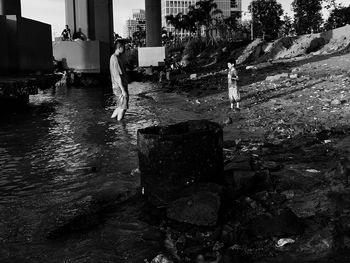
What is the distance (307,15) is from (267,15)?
1168 cm

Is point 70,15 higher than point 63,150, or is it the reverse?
point 70,15

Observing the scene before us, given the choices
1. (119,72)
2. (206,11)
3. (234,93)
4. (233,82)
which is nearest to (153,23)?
(206,11)

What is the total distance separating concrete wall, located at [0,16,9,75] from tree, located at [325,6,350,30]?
3915 centimetres

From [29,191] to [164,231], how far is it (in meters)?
2.37

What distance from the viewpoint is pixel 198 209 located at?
399 centimetres

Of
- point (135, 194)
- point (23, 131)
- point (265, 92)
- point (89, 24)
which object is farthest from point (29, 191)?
point (89, 24)

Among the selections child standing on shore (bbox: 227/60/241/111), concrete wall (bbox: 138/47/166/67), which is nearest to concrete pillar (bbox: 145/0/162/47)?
concrete wall (bbox: 138/47/166/67)

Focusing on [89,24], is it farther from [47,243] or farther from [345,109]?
[47,243]

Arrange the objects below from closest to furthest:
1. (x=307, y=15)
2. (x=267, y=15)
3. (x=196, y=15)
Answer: (x=307, y=15), (x=267, y=15), (x=196, y=15)

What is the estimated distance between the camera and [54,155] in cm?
774

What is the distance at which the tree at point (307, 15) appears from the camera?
4992 centimetres

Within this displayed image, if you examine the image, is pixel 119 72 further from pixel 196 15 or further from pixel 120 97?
pixel 196 15

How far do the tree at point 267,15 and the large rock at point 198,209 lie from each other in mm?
60764

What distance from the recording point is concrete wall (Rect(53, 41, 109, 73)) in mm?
29422
